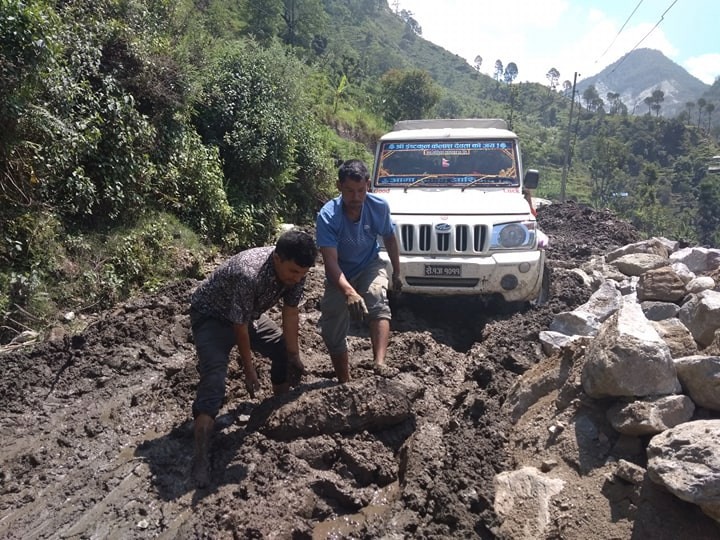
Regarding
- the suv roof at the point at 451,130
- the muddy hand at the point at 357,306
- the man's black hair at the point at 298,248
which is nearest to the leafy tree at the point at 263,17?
the suv roof at the point at 451,130

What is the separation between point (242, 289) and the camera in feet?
11.5

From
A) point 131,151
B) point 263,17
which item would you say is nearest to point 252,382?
point 131,151

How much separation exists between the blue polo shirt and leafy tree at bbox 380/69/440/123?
31.6m

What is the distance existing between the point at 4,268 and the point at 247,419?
11.4 feet

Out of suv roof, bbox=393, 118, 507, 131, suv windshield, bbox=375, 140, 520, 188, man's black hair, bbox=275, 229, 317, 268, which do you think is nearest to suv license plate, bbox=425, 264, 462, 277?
suv windshield, bbox=375, 140, 520, 188

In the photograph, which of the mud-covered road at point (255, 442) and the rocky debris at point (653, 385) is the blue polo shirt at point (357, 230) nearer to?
the mud-covered road at point (255, 442)

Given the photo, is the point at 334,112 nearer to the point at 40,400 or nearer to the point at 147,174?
the point at 147,174

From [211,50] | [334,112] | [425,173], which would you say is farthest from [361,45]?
[425,173]

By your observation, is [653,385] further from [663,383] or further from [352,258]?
[352,258]

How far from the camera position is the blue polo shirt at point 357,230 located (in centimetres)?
435

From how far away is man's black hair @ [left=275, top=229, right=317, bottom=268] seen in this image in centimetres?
339

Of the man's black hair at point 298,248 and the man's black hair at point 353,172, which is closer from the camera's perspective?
the man's black hair at point 298,248

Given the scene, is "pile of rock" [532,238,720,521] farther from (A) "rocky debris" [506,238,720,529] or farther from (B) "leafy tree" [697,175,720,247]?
(B) "leafy tree" [697,175,720,247]

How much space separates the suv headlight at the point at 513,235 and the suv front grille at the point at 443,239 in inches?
6.5
